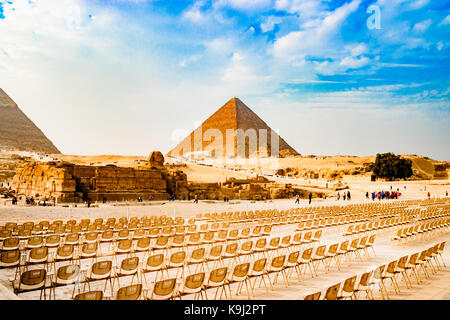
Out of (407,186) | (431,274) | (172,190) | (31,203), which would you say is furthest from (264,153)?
(431,274)

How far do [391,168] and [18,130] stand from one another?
87049mm

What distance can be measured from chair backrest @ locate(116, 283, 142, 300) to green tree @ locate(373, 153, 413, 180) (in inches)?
1823

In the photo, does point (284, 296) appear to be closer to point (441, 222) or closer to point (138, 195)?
point (441, 222)

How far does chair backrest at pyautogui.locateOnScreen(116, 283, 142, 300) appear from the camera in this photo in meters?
3.37

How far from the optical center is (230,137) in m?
123

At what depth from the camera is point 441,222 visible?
11.1m

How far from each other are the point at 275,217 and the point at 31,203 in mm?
13325

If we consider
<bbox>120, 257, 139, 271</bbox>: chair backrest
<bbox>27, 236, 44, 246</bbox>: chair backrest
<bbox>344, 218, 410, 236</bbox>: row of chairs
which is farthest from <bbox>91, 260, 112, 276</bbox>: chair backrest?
<bbox>344, 218, 410, 236</bbox>: row of chairs

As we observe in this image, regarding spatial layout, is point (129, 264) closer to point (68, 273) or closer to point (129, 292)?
point (68, 273)

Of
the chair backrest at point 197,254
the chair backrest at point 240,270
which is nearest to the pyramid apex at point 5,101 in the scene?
the chair backrest at point 197,254

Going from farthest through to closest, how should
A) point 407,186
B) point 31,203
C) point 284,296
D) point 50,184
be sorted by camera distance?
1. point 407,186
2. point 50,184
3. point 31,203
4. point 284,296

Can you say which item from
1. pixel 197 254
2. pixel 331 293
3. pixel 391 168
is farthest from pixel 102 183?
pixel 391 168

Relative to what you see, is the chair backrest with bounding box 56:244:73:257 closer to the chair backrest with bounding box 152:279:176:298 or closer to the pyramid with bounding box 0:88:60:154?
the chair backrest with bounding box 152:279:176:298
